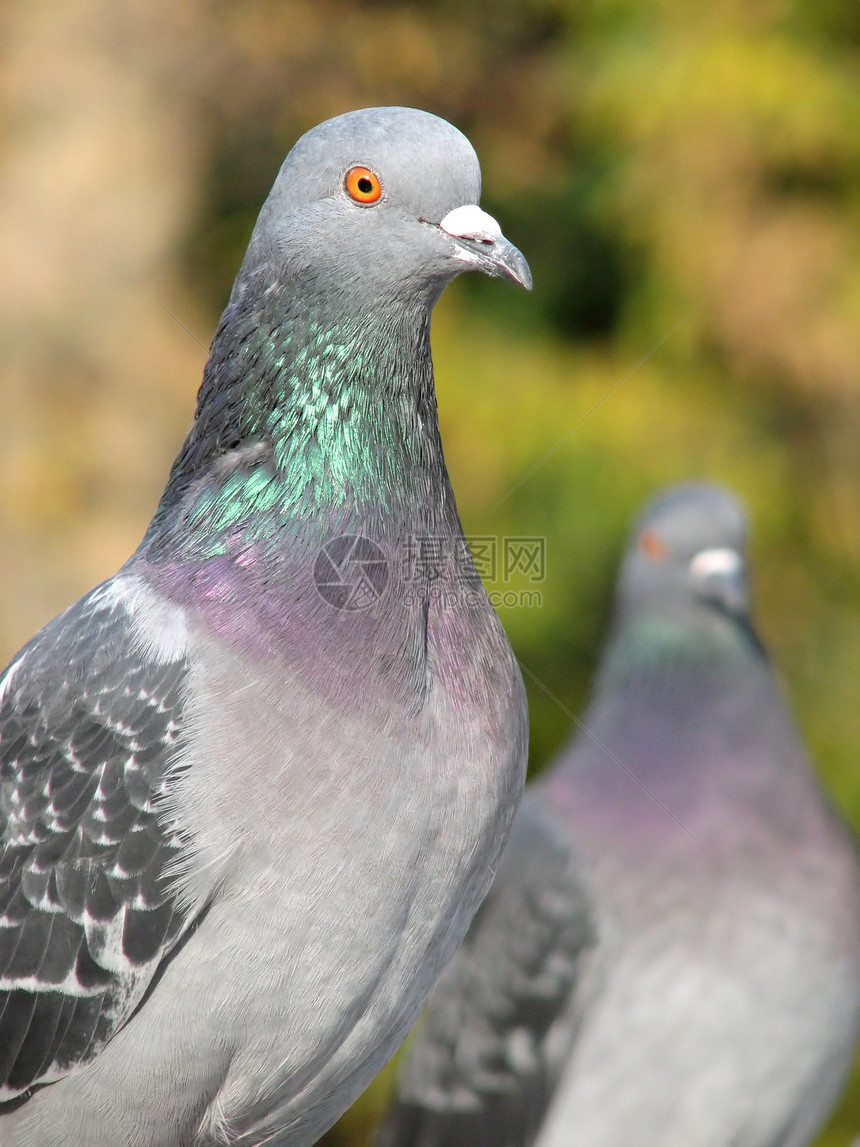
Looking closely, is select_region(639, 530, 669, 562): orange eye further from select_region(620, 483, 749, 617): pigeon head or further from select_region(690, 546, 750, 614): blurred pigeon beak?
A: select_region(690, 546, 750, 614): blurred pigeon beak

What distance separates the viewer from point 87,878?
237 cm

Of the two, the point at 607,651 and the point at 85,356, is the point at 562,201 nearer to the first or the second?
the point at 85,356

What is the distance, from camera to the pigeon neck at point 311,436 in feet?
8.03

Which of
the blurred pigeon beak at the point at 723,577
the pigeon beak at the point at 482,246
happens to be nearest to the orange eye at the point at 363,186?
the pigeon beak at the point at 482,246

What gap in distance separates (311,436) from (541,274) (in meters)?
7.29

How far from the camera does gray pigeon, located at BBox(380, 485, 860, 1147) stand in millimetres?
4223

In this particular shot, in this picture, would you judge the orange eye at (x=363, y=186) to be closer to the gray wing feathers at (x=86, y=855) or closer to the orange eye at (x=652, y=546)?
the gray wing feathers at (x=86, y=855)

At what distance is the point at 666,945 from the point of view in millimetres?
4316

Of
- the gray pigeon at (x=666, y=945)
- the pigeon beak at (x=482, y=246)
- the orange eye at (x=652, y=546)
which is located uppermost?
the pigeon beak at (x=482, y=246)

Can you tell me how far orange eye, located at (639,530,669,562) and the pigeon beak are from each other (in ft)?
9.56

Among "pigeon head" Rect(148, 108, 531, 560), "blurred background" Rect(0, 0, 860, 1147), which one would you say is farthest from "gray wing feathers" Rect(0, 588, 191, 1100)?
"blurred background" Rect(0, 0, 860, 1147)

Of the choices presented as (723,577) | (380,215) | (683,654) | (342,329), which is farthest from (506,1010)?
(380,215)

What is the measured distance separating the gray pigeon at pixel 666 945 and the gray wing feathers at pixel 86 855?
2366 mm

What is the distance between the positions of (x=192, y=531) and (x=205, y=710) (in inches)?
14.4
